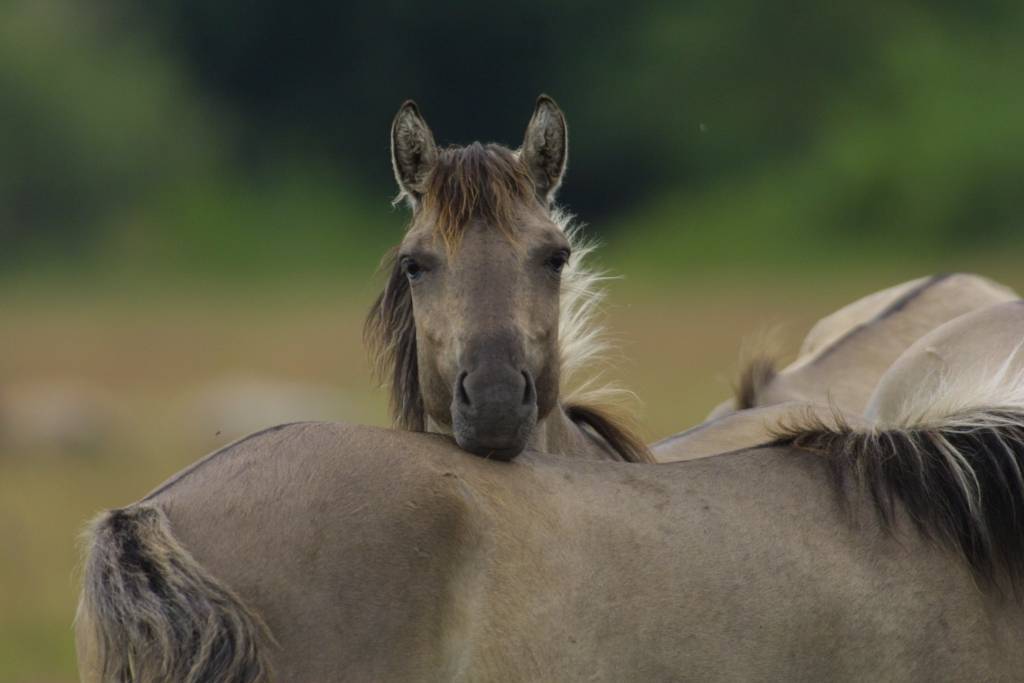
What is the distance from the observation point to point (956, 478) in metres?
3.36

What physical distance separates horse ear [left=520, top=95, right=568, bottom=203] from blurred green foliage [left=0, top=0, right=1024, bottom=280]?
18.1 m

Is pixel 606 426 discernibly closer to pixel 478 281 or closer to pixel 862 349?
pixel 478 281

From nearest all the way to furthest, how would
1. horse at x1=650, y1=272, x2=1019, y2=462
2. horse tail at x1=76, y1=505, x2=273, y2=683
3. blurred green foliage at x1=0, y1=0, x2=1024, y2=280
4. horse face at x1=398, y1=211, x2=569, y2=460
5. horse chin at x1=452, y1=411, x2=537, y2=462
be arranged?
horse tail at x1=76, y1=505, x2=273, y2=683, horse chin at x1=452, y1=411, x2=537, y2=462, horse face at x1=398, y1=211, x2=569, y2=460, horse at x1=650, y1=272, x2=1019, y2=462, blurred green foliage at x1=0, y1=0, x2=1024, y2=280

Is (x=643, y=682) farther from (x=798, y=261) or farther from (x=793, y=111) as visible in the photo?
(x=793, y=111)

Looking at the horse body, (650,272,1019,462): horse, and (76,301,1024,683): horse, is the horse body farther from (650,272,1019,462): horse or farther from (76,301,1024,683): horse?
(650,272,1019,462): horse

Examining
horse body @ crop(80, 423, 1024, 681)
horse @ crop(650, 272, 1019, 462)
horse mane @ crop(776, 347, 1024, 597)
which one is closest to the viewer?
horse body @ crop(80, 423, 1024, 681)

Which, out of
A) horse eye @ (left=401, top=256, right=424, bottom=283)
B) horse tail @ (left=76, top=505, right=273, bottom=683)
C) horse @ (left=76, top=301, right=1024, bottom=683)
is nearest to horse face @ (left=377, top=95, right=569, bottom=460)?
horse eye @ (left=401, top=256, right=424, bottom=283)

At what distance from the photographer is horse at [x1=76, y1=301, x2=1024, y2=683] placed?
279 centimetres

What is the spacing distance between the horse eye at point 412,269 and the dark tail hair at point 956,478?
124 centimetres

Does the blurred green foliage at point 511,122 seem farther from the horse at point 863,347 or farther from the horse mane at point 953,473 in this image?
the horse mane at point 953,473

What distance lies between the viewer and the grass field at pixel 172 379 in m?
9.66

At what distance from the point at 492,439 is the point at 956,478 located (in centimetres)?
105

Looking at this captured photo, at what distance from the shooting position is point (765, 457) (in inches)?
136

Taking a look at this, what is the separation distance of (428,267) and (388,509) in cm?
135
